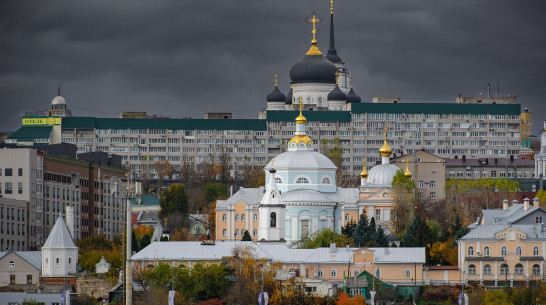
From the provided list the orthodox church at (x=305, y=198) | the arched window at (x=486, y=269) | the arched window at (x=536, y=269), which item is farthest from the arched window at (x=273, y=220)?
the arched window at (x=536, y=269)

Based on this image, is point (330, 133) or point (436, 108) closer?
point (330, 133)

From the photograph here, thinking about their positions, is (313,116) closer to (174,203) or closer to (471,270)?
(174,203)

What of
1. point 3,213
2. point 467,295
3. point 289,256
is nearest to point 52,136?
point 3,213

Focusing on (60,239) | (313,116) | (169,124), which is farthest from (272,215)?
A: (169,124)

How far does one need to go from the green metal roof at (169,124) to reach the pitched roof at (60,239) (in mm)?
94195

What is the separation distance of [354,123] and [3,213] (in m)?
86.9

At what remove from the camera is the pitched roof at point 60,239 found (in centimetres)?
9725

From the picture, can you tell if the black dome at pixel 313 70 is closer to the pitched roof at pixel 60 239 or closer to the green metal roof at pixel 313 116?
the green metal roof at pixel 313 116

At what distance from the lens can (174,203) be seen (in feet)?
460

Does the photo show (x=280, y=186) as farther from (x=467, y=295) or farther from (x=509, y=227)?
(x=467, y=295)

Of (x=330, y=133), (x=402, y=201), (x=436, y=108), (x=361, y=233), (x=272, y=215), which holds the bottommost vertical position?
(x=361, y=233)

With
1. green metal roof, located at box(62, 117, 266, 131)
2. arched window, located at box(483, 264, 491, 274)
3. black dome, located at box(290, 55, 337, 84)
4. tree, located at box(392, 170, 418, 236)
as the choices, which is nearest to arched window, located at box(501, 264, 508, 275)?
arched window, located at box(483, 264, 491, 274)

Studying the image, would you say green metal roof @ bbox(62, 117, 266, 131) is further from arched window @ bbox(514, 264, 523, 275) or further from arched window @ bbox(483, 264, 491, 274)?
arched window @ bbox(514, 264, 523, 275)

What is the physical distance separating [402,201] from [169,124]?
7172 cm
